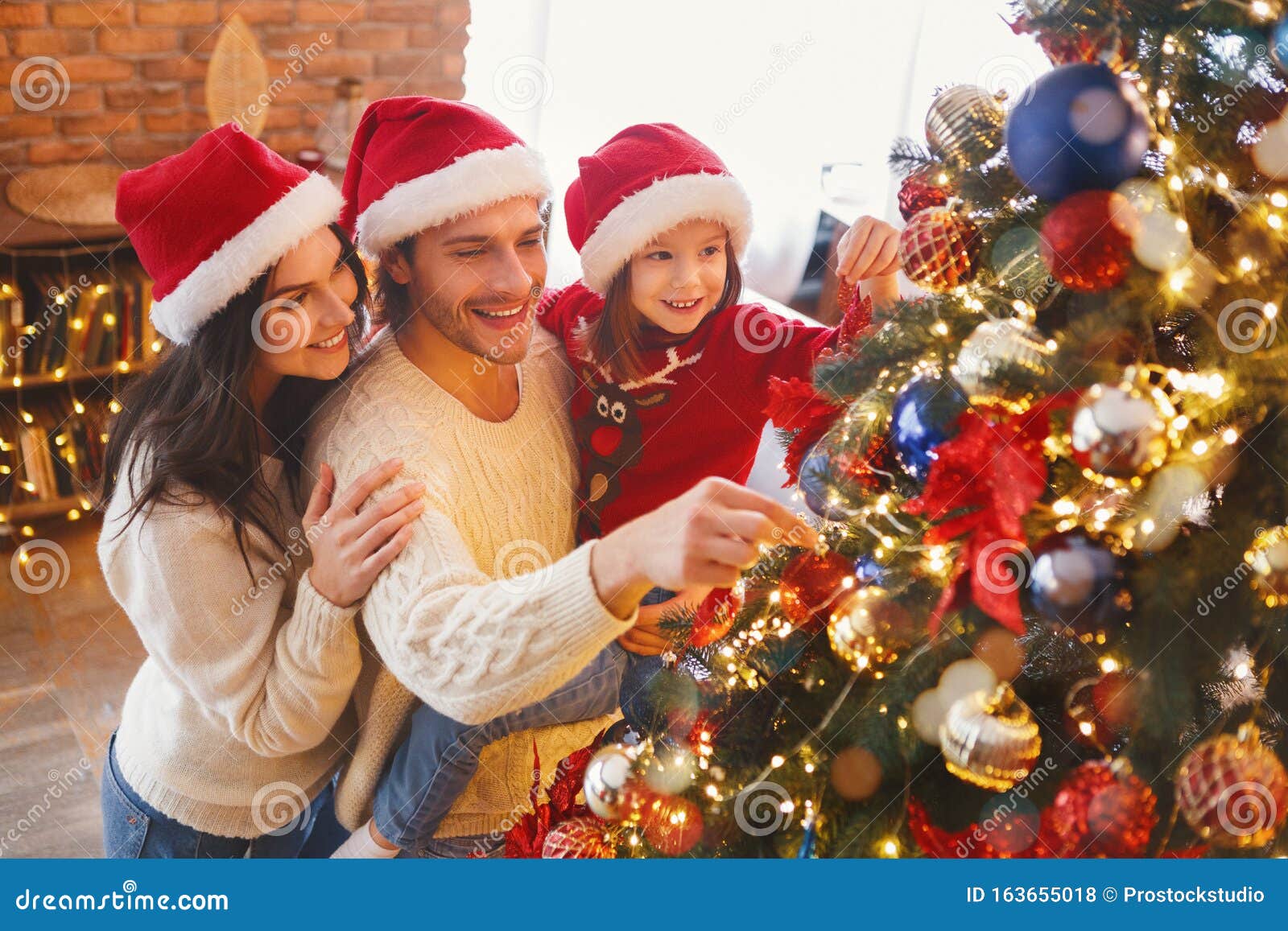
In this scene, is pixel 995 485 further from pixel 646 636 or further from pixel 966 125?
pixel 646 636

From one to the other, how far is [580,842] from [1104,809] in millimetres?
488

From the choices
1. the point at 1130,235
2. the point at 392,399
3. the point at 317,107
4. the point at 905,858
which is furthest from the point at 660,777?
the point at 317,107

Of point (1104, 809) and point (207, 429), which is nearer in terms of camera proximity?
point (1104, 809)

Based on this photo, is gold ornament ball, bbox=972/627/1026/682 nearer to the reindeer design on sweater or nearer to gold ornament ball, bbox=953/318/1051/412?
gold ornament ball, bbox=953/318/1051/412

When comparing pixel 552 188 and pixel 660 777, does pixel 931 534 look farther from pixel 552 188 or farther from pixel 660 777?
pixel 552 188

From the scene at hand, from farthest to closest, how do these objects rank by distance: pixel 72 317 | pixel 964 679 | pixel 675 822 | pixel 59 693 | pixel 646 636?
1. pixel 72 317
2. pixel 59 693
3. pixel 646 636
4. pixel 675 822
5. pixel 964 679

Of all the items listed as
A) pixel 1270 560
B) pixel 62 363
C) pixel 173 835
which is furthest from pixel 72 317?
pixel 1270 560

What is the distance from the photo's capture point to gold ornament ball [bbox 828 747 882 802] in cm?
90

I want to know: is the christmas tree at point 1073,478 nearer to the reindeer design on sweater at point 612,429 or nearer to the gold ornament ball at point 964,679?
the gold ornament ball at point 964,679

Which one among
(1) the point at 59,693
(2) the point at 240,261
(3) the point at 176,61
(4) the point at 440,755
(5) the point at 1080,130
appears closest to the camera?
(5) the point at 1080,130

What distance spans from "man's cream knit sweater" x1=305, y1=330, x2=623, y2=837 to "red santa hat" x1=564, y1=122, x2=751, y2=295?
0.49 ft

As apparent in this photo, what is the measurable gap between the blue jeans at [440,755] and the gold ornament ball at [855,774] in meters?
0.36

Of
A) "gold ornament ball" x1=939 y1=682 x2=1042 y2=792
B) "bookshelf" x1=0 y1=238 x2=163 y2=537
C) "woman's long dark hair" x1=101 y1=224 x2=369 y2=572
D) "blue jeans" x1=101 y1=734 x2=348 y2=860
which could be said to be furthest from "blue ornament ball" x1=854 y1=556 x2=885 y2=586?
"bookshelf" x1=0 y1=238 x2=163 y2=537

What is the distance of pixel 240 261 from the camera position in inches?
42.2
